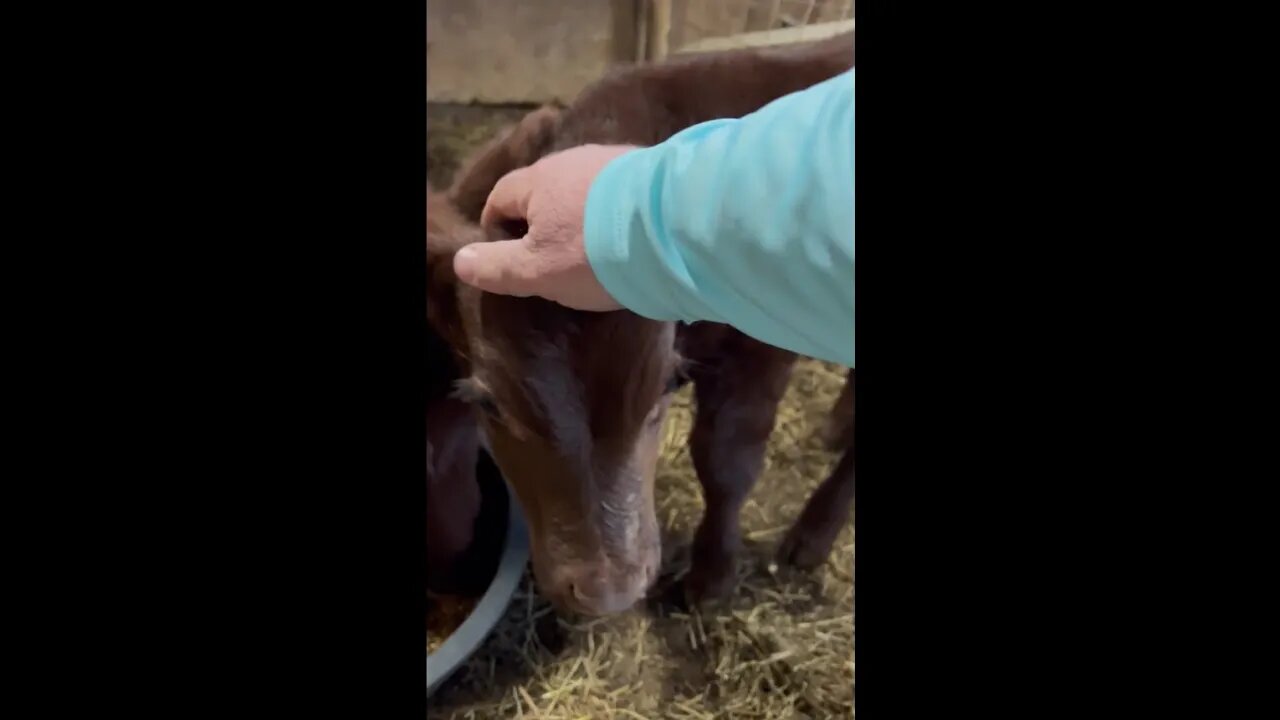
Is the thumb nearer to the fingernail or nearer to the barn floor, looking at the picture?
the fingernail

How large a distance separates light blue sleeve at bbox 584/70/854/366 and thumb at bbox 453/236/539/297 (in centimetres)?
13

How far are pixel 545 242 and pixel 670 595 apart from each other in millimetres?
712

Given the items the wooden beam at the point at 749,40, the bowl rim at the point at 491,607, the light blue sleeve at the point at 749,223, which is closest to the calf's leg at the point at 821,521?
the bowl rim at the point at 491,607

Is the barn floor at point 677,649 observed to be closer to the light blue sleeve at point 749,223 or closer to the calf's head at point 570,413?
the calf's head at point 570,413

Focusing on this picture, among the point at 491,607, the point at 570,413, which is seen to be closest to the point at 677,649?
the point at 491,607

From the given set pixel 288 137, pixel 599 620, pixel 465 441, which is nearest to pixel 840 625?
pixel 599 620

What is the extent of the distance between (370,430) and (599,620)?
0.84m

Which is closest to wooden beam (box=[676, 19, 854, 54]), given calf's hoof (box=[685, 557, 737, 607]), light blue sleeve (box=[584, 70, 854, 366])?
light blue sleeve (box=[584, 70, 854, 366])

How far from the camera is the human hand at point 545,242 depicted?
0.65 m

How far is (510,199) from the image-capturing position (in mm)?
767

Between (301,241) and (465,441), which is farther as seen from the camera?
(465,441)

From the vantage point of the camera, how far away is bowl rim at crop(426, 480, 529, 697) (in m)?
1.06
